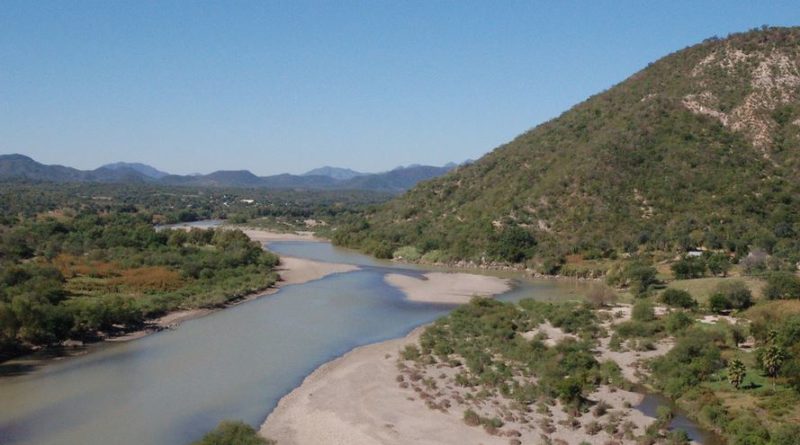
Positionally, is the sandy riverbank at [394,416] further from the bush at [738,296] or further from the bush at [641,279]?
the bush at [641,279]

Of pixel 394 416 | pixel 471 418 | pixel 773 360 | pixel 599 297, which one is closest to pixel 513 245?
pixel 599 297

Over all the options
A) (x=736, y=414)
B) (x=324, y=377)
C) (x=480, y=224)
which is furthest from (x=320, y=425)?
(x=480, y=224)

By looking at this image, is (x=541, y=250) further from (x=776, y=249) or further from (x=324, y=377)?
(x=324, y=377)

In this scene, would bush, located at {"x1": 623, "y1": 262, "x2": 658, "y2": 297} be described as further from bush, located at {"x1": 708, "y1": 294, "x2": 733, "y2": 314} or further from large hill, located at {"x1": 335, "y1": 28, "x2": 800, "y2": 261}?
large hill, located at {"x1": 335, "y1": 28, "x2": 800, "y2": 261}

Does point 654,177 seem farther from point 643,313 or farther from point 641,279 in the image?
point 643,313

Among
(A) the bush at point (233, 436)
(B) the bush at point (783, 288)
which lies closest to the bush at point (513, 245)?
(B) the bush at point (783, 288)

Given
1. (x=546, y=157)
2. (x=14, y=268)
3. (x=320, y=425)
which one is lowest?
(x=320, y=425)
